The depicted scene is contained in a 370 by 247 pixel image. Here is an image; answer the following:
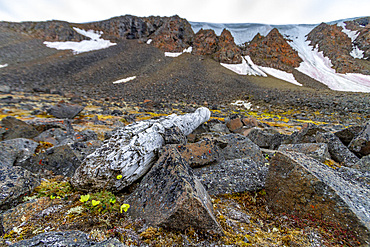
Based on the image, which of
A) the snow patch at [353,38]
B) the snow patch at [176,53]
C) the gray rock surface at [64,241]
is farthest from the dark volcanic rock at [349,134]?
the snow patch at [353,38]

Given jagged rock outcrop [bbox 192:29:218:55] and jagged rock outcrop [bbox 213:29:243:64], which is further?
jagged rock outcrop [bbox 192:29:218:55]

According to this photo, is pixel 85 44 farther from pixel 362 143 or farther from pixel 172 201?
pixel 362 143

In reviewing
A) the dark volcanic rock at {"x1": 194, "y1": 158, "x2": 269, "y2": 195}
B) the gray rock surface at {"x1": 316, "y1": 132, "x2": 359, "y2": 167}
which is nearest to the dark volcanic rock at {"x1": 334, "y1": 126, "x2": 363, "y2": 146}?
the gray rock surface at {"x1": 316, "y1": 132, "x2": 359, "y2": 167}

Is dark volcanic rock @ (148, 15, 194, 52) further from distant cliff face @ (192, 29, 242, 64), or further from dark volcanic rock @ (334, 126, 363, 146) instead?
dark volcanic rock @ (334, 126, 363, 146)

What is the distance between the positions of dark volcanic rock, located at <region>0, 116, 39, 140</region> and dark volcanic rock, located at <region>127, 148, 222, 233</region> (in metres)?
5.72

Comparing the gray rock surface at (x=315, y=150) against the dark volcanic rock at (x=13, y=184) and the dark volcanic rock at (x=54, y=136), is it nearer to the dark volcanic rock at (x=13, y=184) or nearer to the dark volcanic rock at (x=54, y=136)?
the dark volcanic rock at (x=13, y=184)

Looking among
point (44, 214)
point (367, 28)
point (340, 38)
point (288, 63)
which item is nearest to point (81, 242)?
point (44, 214)

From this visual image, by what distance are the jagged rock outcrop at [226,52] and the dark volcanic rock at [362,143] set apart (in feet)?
151

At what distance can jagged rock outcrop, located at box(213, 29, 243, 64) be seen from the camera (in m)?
46.2

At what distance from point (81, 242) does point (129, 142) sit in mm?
1839

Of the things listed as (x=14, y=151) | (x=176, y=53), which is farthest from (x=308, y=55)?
(x=14, y=151)

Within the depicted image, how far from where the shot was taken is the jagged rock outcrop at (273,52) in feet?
160

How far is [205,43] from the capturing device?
48.8 meters

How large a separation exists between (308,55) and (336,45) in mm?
8986
